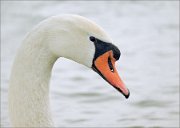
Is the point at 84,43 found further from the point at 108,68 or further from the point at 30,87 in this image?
the point at 30,87

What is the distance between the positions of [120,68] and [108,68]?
654cm

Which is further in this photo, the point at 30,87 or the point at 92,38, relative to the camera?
the point at 30,87

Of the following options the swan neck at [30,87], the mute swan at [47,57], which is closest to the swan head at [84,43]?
the mute swan at [47,57]

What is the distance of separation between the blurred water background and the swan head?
13.6 ft

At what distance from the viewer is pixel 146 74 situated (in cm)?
1116

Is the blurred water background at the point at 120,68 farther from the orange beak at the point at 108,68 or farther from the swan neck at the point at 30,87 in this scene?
the orange beak at the point at 108,68

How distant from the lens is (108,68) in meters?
4.81

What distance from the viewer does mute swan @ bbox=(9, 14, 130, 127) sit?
4.67 metres

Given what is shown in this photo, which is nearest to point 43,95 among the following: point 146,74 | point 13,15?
point 146,74

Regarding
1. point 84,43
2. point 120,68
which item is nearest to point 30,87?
point 84,43

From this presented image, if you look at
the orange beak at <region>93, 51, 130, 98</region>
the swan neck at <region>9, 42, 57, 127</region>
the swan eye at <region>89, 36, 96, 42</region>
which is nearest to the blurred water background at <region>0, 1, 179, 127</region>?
the swan neck at <region>9, 42, 57, 127</region>

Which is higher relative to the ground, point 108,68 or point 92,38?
point 92,38

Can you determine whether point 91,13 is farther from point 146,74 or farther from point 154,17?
point 146,74

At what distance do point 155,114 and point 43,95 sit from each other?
4.82 meters
